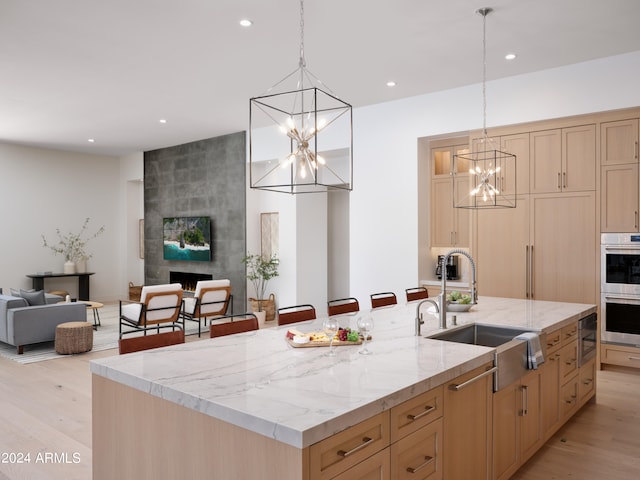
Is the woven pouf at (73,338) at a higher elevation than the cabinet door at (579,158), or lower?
lower

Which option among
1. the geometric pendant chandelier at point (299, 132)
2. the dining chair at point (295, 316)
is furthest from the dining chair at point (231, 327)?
the geometric pendant chandelier at point (299, 132)

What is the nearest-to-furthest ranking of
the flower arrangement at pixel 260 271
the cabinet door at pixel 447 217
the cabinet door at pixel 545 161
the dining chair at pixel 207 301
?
the cabinet door at pixel 545 161 → the cabinet door at pixel 447 217 → the dining chair at pixel 207 301 → the flower arrangement at pixel 260 271

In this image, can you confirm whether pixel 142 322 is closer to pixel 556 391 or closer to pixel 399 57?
pixel 399 57

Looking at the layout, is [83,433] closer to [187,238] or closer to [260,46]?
[260,46]

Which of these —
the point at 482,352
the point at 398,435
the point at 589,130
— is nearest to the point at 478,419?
the point at 482,352

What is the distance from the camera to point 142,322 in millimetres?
6309

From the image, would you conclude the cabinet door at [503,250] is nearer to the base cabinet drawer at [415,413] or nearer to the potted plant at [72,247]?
the base cabinet drawer at [415,413]

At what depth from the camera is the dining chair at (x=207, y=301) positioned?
23.1 ft

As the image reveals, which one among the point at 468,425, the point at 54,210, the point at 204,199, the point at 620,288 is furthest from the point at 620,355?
the point at 54,210

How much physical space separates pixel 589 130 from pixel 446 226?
2.11m

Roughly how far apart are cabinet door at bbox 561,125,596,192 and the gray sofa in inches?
246

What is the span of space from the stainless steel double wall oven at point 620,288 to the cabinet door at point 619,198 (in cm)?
11

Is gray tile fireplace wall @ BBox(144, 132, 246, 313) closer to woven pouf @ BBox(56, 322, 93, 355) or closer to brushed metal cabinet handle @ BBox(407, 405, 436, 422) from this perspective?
woven pouf @ BBox(56, 322, 93, 355)

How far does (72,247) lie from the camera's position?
10.7m
